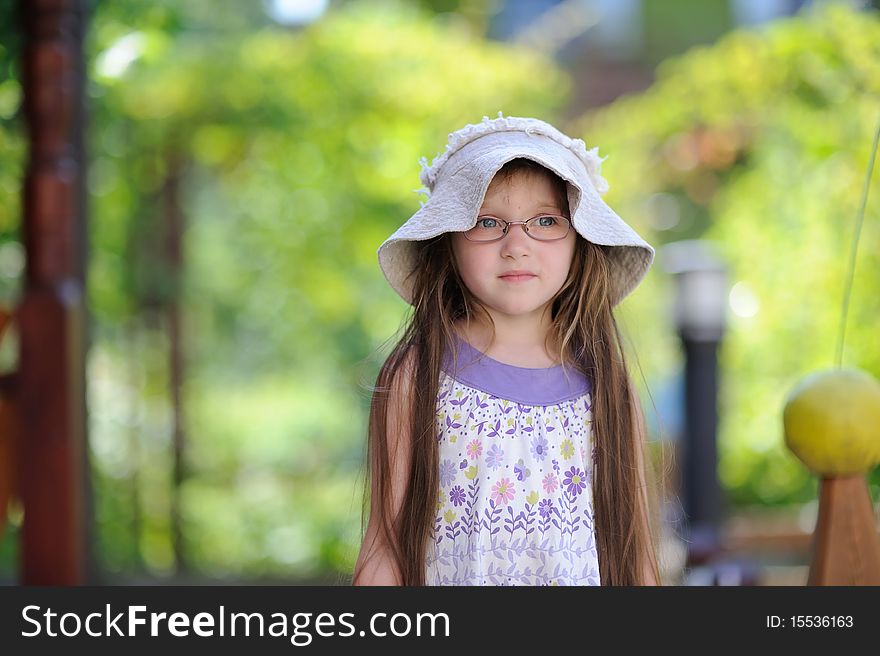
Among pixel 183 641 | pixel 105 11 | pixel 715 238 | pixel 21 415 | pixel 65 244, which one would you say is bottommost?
pixel 183 641

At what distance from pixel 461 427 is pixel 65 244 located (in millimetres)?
1606

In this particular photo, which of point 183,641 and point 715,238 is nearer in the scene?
point 183,641

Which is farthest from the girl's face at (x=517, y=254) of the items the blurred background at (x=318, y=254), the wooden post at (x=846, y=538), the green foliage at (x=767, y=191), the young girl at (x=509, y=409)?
the blurred background at (x=318, y=254)

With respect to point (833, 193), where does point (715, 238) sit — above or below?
above

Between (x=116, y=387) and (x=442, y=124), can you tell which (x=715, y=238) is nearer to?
(x=442, y=124)

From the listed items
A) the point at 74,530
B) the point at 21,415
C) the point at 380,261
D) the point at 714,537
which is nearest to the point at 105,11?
the point at 21,415

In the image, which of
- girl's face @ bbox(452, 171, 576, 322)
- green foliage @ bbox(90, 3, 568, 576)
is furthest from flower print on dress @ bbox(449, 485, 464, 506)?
green foliage @ bbox(90, 3, 568, 576)

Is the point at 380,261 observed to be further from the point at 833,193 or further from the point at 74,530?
the point at 833,193

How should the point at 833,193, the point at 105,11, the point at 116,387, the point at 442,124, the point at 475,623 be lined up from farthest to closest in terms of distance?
the point at 116,387
the point at 442,124
the point at 833,193
the point at 105,11
the point at 475,623

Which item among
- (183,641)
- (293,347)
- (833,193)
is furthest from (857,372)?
(293,347)

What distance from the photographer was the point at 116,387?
588 cm

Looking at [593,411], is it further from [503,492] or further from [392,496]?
[392,496]

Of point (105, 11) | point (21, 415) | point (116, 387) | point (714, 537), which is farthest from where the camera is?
point (116, 387)

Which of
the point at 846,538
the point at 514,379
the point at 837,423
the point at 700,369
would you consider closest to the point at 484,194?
the point at 514,379
